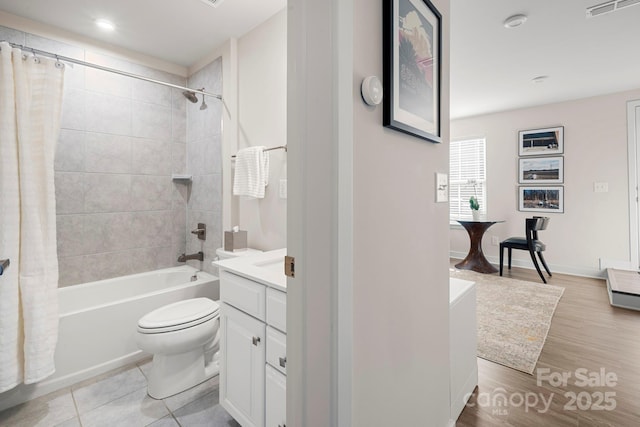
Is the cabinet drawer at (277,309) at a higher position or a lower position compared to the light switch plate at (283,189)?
lower

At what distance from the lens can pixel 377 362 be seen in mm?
847

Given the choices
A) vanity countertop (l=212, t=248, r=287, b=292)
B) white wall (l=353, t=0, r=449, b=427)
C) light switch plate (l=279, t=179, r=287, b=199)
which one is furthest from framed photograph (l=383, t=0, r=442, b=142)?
light switch plate (l=279, t=179, r=287, b=199)

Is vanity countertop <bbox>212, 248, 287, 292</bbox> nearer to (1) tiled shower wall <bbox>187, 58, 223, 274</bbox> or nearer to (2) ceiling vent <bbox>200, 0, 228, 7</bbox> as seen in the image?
(1) tiled shower wall <bbox>187, 58, 223, 274</bbox>

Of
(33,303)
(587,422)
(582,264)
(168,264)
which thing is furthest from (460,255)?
(33,303)

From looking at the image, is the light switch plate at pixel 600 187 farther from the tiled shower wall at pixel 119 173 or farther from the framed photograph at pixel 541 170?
the tiled shower wall at pixel 119 173

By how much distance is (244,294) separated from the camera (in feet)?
4.29

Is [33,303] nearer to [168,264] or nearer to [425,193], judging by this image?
[168,264]

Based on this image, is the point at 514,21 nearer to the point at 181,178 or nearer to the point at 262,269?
the point at 262,269

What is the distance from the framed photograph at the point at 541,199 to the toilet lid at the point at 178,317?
181 inches

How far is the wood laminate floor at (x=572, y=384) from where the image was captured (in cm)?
152

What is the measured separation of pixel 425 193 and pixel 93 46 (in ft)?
9.93

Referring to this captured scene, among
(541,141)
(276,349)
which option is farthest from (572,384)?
(541,141)

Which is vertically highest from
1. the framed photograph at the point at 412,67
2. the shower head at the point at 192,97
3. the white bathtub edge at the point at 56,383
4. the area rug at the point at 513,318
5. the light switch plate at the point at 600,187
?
the shower head at the point at 192,97

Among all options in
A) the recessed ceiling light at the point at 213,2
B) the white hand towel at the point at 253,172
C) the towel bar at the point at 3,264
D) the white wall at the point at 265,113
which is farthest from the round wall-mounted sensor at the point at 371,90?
the towel bar at the point at 3,264
